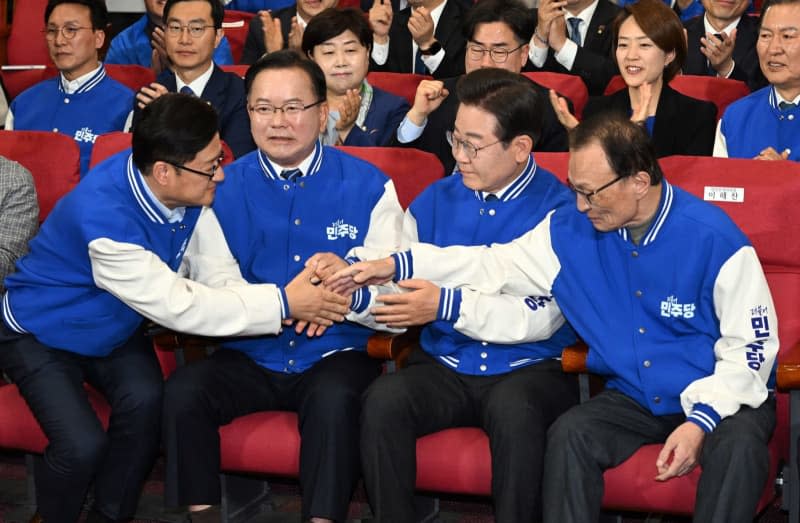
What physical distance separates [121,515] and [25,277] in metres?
0.73

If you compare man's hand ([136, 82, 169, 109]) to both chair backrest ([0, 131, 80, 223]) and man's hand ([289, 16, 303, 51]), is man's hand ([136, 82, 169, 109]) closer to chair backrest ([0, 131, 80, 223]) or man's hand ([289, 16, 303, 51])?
chair backrest ([0, 131, 80, 223])

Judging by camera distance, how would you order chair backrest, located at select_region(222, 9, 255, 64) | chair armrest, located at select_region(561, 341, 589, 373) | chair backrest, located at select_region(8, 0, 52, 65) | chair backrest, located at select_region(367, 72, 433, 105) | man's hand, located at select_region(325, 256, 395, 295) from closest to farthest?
chair armrest, located at select_region(561, 341, 589, 373), man's hand, located at select_region(325, 256, 395, 295), chair backrest, located at select_region(367, 72, 433, 105), chair backrest, located at select_region(222, 9, 255, 64), chair backrest, located at select_region(8, 0, 52, 65)

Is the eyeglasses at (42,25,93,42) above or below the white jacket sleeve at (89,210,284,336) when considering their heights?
above

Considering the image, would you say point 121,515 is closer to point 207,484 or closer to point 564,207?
point 207,484

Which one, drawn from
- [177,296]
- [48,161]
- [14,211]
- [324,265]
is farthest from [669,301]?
[48,161]

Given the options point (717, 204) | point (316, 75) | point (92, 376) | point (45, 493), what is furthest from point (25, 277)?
point (717, 204)

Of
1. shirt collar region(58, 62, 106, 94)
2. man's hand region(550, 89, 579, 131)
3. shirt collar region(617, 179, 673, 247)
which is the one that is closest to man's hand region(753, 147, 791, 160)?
man's hand region(550, 89, 579, 131)

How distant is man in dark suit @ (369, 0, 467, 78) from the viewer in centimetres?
540

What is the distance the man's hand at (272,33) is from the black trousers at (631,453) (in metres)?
2.98

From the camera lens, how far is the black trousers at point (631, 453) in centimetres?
281

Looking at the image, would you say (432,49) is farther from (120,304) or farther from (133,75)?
(120,304)

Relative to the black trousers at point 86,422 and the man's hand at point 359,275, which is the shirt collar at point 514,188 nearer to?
the man's hand at point 359,275

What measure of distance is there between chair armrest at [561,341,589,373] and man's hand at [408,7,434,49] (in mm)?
2477

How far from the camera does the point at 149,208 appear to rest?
3412 mm
